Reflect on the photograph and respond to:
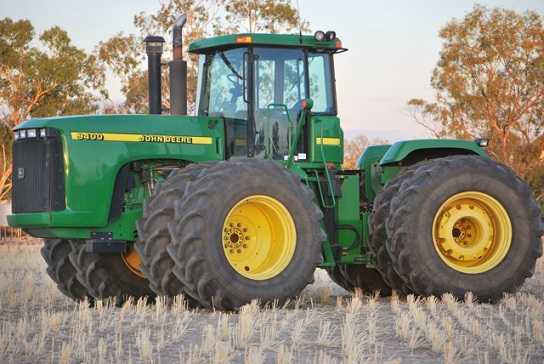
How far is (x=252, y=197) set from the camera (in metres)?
10.8

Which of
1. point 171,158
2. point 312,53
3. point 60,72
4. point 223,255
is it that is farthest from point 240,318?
point 60,72

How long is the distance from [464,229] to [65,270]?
175 inches

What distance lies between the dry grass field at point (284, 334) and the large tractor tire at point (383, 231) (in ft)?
1.33

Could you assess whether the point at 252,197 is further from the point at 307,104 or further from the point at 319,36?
the point at 319,36

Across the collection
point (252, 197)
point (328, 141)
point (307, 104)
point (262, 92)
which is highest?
point (262, 92)

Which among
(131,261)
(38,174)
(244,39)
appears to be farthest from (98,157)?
(244,39)

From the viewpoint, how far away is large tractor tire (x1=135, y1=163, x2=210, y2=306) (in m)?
10.4

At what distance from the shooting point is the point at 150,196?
35.5 feet

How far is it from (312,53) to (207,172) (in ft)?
8.13

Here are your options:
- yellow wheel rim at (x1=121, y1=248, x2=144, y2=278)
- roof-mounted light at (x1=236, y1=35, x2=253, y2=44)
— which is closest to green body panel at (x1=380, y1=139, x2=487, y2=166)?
roof-mounted light at (x1=236, y1=35, x2=253, y2=44)

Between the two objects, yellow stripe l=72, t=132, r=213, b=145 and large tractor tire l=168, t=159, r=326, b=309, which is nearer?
large tractor tire l=168, t=159, r=326, b=309

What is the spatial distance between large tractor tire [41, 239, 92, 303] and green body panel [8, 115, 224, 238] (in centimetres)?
89

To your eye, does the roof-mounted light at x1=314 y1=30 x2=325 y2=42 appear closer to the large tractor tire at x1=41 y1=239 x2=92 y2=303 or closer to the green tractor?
the green tractor

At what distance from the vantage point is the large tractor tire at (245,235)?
1034 centimetres
